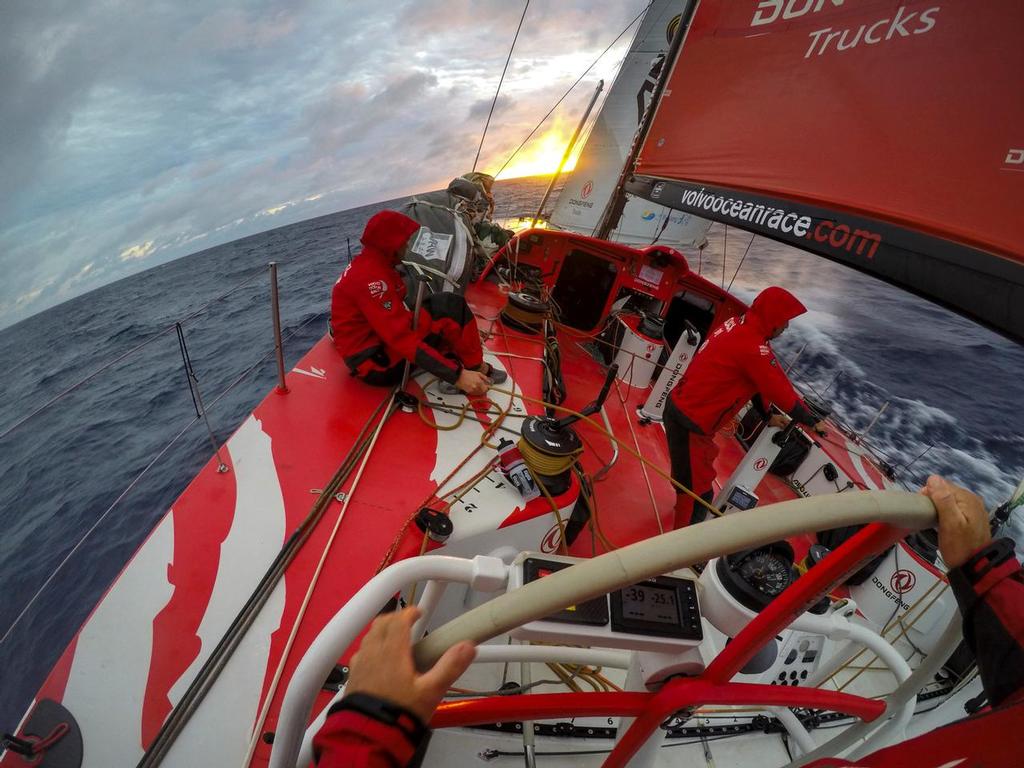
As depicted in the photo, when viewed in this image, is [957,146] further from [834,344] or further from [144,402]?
[834,344]

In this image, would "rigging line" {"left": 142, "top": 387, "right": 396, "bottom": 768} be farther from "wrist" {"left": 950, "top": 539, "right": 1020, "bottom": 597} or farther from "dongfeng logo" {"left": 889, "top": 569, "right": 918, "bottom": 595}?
"dongfeng logo" {"left": 889, "top": 569, "right": 918, "bottom": 595}

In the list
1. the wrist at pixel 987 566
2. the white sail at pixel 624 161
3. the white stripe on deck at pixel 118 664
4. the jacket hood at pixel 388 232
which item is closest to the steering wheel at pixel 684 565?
the wrist at pixel 987 566

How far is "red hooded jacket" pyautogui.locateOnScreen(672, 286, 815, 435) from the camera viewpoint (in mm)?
2688

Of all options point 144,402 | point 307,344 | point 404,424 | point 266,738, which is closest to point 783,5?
point 404,424

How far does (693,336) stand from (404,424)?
311 centimetres

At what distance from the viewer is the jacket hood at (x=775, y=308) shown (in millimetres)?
2686

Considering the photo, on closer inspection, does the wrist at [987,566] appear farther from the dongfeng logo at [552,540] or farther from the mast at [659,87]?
the mast at [659,87]

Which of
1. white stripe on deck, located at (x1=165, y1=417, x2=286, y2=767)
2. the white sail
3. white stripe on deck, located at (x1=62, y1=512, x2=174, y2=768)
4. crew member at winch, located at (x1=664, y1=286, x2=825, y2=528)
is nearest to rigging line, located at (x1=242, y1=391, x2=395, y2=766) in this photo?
white stripe on deck, located at (x1=165, y1=417, x2=286, y2=767)

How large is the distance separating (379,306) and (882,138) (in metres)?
2.37

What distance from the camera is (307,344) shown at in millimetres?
8203

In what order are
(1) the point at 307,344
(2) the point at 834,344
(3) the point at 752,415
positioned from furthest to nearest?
(2) the point at 834,344
(1) the point at 307,344
(3) the point at 752,415

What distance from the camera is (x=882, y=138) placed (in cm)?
157

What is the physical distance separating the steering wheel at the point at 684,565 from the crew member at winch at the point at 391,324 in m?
2.02

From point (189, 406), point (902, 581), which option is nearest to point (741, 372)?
point (902, 581)
